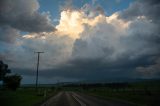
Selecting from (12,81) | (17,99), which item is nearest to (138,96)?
(17,99)

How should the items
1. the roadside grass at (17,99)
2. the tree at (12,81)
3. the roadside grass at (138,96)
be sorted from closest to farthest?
the roadside grass at (17,99) < the roadside grass at (138,96) < the tree at (12,81)

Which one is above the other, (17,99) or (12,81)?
(12,81)

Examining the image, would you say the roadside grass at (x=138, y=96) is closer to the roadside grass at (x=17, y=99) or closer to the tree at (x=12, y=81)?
the roadside grass at (x=17, y=99)

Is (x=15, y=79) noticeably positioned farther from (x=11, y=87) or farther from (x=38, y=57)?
(x=38, y=57)

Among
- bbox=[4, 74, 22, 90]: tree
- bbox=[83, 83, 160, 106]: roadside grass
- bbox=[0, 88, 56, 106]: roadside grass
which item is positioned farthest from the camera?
bbox=[4, 74, 22, 90]: tree

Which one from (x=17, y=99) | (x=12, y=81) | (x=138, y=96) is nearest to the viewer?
(x=17, y=99)

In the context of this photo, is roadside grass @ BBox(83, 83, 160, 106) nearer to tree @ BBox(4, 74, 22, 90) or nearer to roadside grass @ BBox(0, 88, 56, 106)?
roadside grass @ BBox(0, 88, 56, 106)

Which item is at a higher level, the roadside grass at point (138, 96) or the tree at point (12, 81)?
the tree at point (12, 81)

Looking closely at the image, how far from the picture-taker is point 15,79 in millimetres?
68938

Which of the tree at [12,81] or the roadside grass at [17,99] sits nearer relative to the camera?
the roadside grass at [17,99]

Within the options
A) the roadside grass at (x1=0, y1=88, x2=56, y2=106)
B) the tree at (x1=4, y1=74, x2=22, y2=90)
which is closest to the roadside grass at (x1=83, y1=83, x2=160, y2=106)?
the roadside grass at (x1=0, y1=88, x2=56, y2=106)

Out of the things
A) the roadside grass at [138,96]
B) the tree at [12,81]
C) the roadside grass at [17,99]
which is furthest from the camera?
the tree at [12,81]

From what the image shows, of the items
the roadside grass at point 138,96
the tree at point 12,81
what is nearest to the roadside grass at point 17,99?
the roadside grass at point 138,96

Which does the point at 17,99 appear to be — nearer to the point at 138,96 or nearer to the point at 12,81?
the point at 138,96
